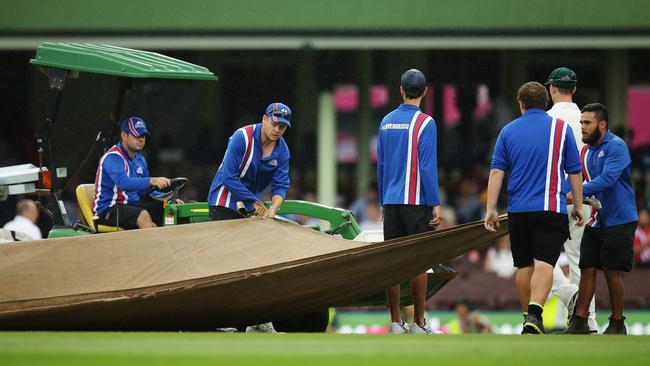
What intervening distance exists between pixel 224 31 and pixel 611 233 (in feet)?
31.6

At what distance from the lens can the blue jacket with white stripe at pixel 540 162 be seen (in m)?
8.56

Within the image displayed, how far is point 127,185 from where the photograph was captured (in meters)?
10.5

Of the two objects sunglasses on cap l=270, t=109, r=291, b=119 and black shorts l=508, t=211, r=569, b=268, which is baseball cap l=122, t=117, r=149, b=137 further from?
black shorts l=508, t=211, r=569, b=268

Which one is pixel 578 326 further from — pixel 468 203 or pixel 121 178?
pixel 468 203

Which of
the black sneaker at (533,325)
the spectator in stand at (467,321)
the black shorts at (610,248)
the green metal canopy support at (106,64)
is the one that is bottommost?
the spectator in stand at (467,321)

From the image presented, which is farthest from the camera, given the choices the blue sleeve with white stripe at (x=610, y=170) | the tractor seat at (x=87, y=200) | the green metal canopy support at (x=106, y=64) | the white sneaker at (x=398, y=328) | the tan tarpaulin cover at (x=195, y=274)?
the tractor seat at (x=87, y=200)

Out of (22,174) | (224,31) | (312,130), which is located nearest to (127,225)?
(22,174)

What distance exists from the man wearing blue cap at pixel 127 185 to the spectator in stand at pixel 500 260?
8.08 m

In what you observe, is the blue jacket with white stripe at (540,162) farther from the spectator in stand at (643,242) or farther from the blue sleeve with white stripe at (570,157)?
the spectator in stand at (643,242)

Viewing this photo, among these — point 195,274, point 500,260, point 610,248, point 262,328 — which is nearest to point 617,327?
point 610,248

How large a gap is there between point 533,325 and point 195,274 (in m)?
2.28

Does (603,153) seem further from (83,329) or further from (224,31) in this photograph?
(224,31)

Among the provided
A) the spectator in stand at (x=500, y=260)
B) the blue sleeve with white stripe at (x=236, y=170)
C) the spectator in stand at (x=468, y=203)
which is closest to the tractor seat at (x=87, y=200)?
the blue sleeve with white stripe at (x=236, y=170)

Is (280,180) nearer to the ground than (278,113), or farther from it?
nearer to the ground
